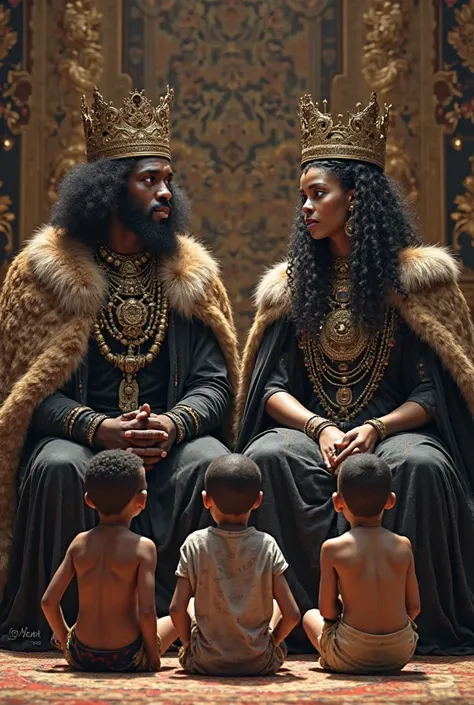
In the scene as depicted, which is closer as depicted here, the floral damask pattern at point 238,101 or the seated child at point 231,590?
the seated child at point 231,590

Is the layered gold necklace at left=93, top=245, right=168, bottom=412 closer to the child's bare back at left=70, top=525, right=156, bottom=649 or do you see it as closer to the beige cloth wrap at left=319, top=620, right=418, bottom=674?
the child's bare back at left=70, top=525, right=156, bottom=649

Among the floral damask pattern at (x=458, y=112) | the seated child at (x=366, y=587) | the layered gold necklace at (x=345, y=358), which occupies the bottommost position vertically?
the seated child at (x=366, y=587)

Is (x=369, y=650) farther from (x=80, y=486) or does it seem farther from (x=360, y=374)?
(x=360, y=374)

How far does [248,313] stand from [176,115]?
105 cm

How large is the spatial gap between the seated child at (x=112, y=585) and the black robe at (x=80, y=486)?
675mm

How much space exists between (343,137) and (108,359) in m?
1.18

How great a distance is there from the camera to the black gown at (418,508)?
4969mm

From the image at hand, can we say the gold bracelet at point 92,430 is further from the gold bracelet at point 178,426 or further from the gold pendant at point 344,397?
the gold pendant at point 344,397

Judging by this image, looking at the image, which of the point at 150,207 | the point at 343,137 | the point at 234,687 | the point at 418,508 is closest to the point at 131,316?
the point at 150,207

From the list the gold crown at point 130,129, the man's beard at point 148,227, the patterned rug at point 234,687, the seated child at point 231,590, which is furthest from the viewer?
the gold crown at point 130,129

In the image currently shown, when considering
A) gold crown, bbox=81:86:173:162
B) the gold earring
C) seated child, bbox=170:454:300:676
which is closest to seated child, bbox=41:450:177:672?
seated child, bbox=170:454:300:676

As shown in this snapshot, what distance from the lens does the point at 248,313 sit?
24.7 ft

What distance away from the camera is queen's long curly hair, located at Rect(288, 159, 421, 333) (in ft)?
18.1

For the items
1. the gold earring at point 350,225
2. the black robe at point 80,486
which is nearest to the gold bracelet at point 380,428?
the black robe at point 80,486
